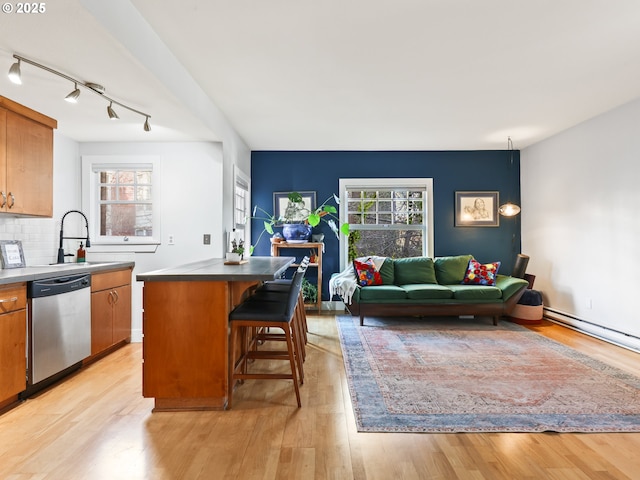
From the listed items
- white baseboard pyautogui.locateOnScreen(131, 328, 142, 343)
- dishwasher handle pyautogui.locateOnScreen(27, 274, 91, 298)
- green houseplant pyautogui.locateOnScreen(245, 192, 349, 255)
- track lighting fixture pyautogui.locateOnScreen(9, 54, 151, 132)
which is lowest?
white baseboard pyautogui.locateOnScreen(131, 328, 142, 343)

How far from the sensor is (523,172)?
591cm

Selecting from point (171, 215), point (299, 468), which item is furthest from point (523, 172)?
point (299, 468)

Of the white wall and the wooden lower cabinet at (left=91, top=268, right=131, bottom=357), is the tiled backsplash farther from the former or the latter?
the white wall

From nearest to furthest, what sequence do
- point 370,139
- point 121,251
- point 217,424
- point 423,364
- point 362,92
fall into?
point 217,424 → point 423,364 → point 362,92 → point 121,251 → point 370,139

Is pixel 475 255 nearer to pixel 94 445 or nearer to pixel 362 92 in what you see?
pixel 362 92

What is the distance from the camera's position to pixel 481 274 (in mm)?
5242

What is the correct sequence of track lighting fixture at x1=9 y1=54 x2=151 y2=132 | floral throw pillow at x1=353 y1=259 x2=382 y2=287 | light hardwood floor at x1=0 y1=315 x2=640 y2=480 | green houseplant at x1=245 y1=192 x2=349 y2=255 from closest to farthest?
light hardwood floor at x1=0 y1=315 x2=640 y2=480 → track lighting fixture at x1=9 y1=54 x2=151 y2=132 → floral throw pillow at x1=353 y1=259 x2=382 y2=287 → green houseplant at x1=245 y1=192 x2=349 y2=255

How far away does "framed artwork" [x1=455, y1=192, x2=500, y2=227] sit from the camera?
5.97 metres

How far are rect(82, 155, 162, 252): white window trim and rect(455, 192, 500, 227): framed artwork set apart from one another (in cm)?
426

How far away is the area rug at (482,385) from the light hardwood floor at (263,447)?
5.0 inches

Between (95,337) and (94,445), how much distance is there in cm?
164

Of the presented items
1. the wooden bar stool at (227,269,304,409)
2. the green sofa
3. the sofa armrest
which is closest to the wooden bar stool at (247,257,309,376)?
the wooden bar stool at (227,269,304,409)

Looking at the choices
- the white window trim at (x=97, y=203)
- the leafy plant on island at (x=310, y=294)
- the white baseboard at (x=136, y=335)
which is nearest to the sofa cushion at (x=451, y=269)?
the leafy plant on island at (x=310, y=294)

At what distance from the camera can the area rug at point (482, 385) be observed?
225cm
